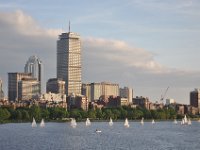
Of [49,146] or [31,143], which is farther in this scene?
[31,143]

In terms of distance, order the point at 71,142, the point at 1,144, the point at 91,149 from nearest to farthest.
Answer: the point at 91,149, the point at 1,144, the point at 71,142

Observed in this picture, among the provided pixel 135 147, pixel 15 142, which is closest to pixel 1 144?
pixel 15 142

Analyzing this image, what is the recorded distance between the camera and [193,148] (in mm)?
109188

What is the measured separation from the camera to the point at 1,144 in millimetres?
113125

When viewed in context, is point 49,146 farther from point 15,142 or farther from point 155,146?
point 155,146

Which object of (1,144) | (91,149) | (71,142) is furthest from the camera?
(71,142)

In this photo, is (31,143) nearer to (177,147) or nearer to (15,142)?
(15,142)

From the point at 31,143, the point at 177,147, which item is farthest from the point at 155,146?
the point at 31,143

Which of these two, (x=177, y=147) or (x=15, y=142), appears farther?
(x=15, y=142)

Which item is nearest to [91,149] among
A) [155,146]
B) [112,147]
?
[112,147]

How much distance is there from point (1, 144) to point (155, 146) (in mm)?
28954

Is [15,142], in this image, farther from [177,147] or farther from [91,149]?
[177,147]

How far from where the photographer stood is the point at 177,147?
11031 cm

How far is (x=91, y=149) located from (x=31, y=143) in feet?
53.7
